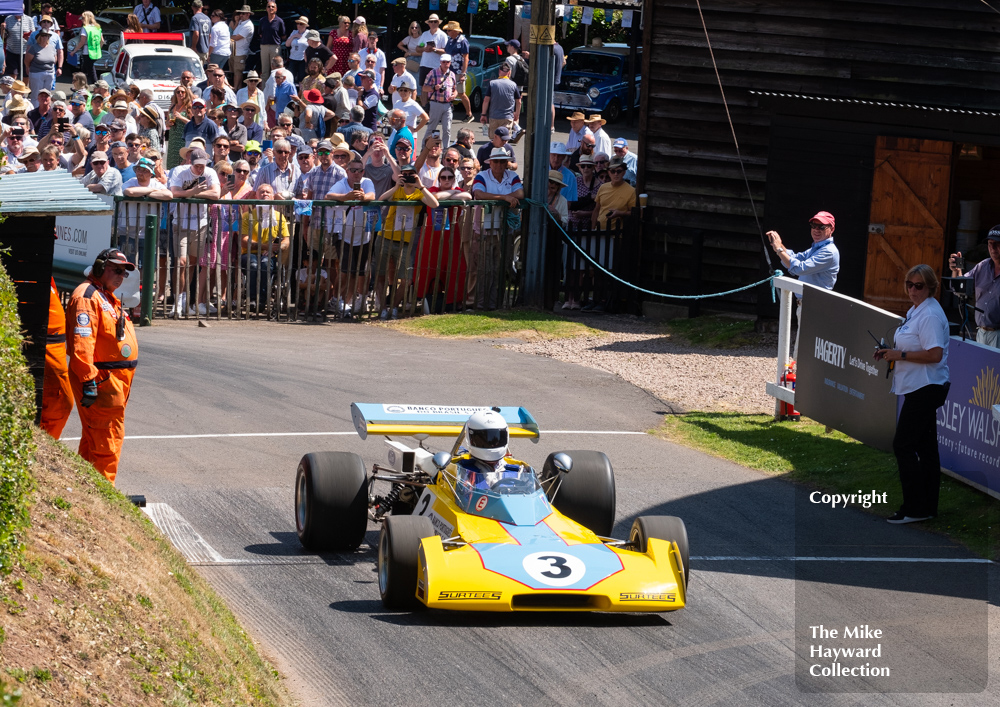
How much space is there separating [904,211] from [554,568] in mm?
11225

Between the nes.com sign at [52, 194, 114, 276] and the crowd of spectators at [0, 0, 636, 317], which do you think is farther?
the crowd of spectators at [0, 0, 636, 317]

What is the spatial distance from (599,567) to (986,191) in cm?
1396

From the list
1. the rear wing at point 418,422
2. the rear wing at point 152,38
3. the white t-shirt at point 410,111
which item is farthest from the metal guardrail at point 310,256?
the rear wing at point 152,38

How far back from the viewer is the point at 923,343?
34.8 ft

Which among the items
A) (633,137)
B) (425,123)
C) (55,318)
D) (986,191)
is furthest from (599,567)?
(633,137)

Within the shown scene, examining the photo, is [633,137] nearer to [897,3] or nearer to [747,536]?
[897,3]

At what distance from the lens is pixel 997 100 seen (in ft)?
58.3

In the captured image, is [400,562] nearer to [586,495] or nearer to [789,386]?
[586,495]

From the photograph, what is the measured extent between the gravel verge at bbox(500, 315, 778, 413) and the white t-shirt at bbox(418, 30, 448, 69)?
11.9 metres

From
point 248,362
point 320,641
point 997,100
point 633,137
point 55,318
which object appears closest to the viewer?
point 320,641

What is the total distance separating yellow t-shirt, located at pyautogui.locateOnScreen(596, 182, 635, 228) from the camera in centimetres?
1977

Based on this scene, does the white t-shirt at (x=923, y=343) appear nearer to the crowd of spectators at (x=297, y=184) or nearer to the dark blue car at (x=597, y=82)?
the crowd of spectators at (x=297, y=184)

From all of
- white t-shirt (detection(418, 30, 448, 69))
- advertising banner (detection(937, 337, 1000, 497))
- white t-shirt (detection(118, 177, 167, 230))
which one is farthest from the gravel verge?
white t-shirt (detection(418, 30, 448, 69))

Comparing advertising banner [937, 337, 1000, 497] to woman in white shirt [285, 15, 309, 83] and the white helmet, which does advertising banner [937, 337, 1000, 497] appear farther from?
woman in white shirt [285, 15, 309, 83]
